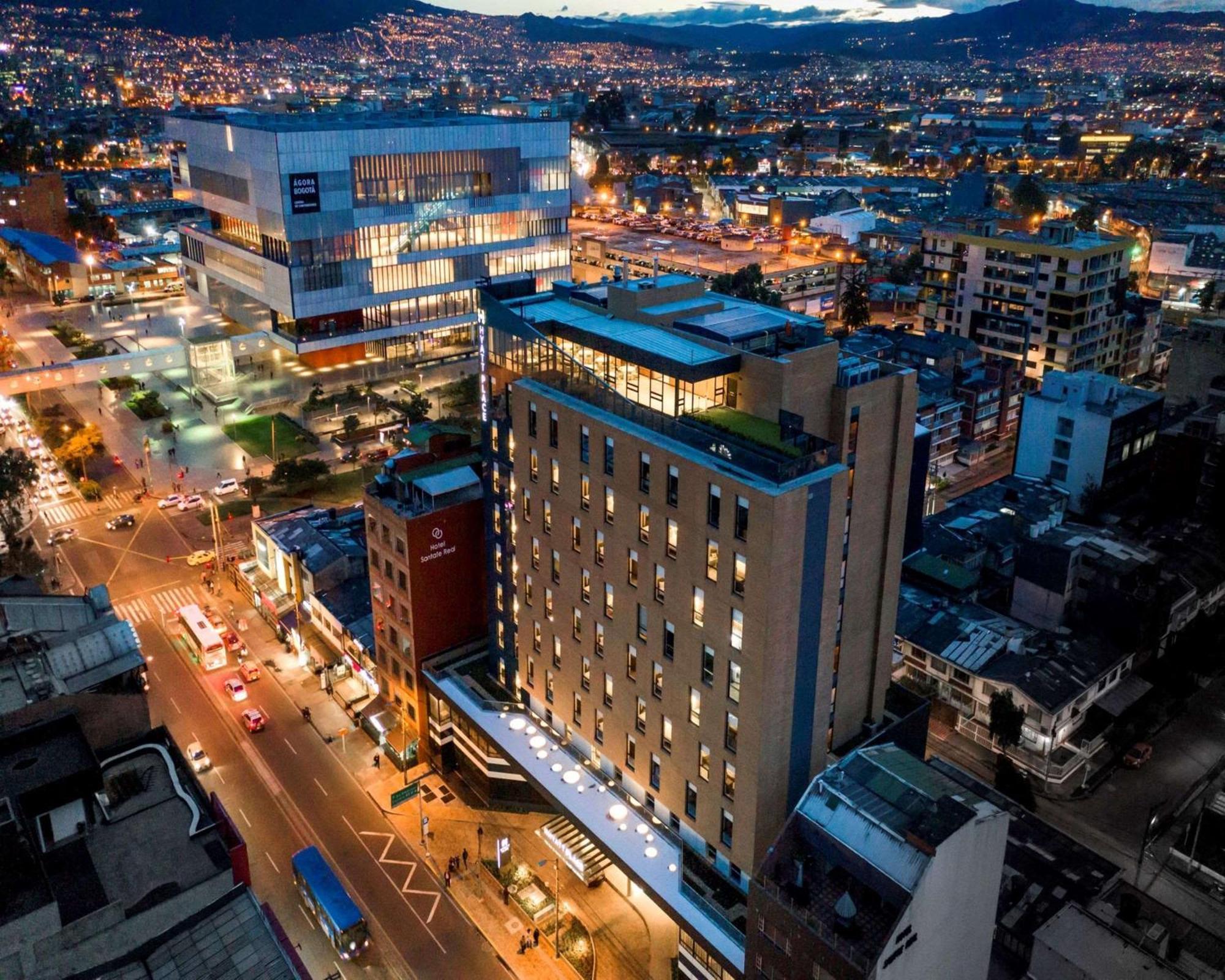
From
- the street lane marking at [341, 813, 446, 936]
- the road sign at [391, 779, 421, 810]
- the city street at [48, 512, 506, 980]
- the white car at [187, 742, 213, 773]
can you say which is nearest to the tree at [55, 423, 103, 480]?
the city street at [48, 512, 506, 980]

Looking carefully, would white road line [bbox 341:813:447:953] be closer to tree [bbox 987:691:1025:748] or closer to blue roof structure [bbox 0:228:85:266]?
tree [bbox 987:691:1025:748]

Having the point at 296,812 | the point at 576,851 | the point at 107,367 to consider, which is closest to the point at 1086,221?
the point at 107,367

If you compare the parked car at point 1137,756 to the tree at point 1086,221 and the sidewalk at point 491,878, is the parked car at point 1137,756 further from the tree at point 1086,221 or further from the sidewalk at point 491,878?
the tree at point 1086,221

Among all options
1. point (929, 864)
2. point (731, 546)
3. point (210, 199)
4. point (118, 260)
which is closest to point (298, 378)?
point (210, 199)

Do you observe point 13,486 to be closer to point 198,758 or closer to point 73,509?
point 73,509

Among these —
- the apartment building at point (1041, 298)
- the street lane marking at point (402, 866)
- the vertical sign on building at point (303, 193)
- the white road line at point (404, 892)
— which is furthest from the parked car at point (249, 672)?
the apartment building at point (1041, 298)
